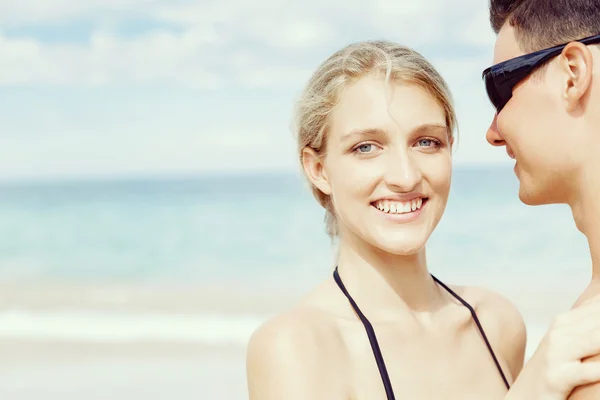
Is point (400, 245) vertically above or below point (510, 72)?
below

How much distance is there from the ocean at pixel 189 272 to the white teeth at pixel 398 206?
34.8 inches

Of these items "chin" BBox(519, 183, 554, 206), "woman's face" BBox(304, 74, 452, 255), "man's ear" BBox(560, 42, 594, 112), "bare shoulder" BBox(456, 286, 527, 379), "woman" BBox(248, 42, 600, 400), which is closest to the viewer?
"man's ear" BBox(560, 42, 594, 112)

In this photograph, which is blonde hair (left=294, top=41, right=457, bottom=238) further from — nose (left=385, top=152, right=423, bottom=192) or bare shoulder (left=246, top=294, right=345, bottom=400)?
bare shoulder (left=246, top=294, right=345, bottom=400)

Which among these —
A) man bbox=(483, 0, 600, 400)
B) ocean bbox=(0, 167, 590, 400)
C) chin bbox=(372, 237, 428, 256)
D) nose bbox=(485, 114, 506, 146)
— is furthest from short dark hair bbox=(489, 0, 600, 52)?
ocean bbox=(0, 167, 590, 400)

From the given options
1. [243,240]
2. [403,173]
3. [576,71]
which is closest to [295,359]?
[403,173]

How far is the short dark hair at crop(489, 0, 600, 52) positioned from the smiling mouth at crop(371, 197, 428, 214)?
77cm

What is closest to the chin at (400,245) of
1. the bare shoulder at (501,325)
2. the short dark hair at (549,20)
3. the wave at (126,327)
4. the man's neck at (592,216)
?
the bare shoulder at (501,325)

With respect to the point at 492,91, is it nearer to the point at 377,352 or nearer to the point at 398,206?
the point at 398,206

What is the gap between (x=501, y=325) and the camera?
3.69 m

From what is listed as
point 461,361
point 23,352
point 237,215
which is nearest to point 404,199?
point 461,361

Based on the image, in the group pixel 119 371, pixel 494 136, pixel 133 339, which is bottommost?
pixel 494 136

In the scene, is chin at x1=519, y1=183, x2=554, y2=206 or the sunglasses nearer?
the sunglasses

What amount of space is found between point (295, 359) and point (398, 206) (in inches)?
28.2

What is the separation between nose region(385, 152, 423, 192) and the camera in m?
3.18
